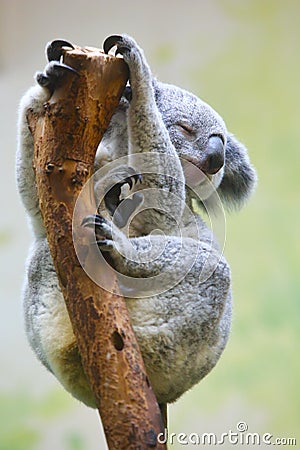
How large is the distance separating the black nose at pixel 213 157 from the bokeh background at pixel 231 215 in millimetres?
1064

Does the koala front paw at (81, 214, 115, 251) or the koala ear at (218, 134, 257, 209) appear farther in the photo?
the koala ear at (218, 134, 257, 209)

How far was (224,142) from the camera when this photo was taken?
1.67m

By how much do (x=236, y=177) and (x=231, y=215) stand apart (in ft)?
2.56

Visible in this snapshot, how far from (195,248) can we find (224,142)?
40 centimetres

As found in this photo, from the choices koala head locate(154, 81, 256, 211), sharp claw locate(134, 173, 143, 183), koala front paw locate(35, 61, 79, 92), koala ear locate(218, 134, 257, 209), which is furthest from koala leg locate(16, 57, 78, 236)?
koala ear locate(218, 134, 257, 209)

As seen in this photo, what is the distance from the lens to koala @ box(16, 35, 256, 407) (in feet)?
4.27

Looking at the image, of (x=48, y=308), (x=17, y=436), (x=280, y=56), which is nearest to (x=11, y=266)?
(x=17, y=436)

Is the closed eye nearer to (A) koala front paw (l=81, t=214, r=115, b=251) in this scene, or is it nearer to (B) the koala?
(B) the koala

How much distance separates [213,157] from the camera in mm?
1560

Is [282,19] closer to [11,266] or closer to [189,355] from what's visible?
[11,266]

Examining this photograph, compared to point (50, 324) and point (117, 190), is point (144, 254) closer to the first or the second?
point (117, 190)
